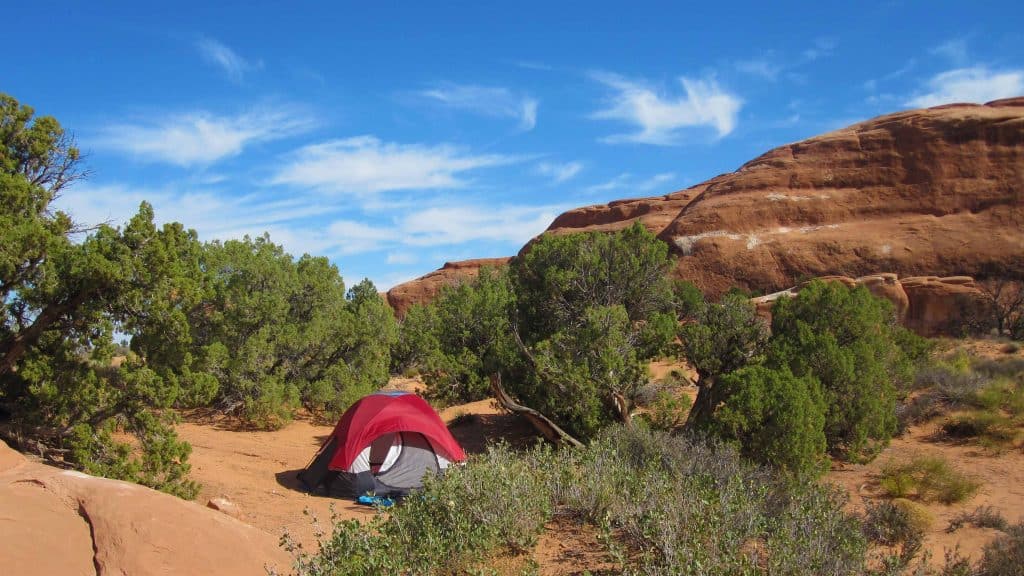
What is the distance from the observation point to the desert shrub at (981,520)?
8.73 m

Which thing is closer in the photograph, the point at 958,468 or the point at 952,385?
the point at 958,468

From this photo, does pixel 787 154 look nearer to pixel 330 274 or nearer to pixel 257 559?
pixel 330 274

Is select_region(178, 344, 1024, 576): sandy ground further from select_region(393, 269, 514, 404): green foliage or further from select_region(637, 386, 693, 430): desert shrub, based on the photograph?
select_region(637, 386, 693, 430): desert shrub

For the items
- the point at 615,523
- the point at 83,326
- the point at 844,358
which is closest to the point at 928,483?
the point at 844,358

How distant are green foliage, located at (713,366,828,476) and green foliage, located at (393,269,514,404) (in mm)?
5247

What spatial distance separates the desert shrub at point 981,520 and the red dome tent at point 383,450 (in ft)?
23.8

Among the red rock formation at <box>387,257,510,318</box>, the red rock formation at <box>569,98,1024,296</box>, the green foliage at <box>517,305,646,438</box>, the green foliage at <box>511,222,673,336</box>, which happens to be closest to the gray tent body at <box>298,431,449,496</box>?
the green foliage at <box>517,305,646,438</box>

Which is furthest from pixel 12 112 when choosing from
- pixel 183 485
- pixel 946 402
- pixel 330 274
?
pixel 946 402

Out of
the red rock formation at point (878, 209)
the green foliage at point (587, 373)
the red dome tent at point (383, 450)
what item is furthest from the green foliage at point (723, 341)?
the red rock formation at point (878, 209)

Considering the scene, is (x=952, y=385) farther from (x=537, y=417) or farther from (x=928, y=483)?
(x=537, y=417)

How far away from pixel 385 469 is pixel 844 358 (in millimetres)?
7987

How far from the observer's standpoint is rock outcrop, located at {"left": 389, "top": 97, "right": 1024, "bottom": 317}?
105 ft

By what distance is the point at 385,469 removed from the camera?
11156 mm

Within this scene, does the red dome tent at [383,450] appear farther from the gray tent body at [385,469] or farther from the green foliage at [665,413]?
the green foliage at [665,413]
